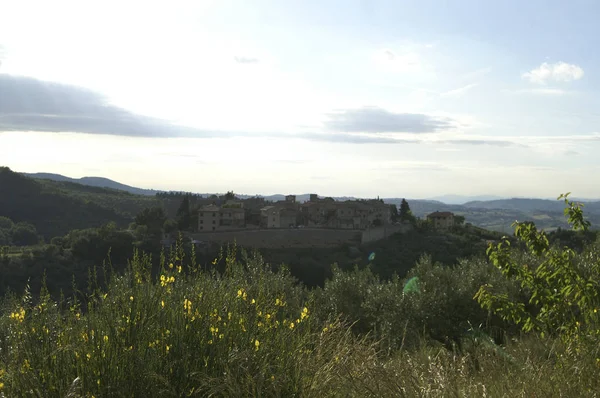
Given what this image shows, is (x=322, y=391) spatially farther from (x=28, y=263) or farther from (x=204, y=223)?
(x=204, y=223)

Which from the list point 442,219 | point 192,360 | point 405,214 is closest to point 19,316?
point 192,360

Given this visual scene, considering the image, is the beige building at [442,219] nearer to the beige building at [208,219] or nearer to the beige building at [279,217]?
the beige building at [279,217]

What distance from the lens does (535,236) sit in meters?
5.41

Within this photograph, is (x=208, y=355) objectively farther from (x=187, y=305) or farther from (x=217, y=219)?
(x=217, y=219)

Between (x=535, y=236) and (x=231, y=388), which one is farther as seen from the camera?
(x=535, y=236)

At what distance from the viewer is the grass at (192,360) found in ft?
10.1

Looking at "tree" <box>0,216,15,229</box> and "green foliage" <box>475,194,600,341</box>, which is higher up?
"green foliage" <box>475,194,600,341</box>

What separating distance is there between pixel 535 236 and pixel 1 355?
470cm

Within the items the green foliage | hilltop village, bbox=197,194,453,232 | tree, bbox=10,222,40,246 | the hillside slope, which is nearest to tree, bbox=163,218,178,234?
hilltop village, bbox=197,194,453,232

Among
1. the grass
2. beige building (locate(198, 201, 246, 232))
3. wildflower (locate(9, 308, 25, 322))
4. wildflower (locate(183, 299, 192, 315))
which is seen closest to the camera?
the grass

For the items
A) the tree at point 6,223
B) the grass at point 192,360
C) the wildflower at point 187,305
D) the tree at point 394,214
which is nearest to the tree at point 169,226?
the tree at point 6,223

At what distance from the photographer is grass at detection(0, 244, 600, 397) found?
3084mm

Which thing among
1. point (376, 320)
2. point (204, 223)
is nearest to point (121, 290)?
point (376, 320)

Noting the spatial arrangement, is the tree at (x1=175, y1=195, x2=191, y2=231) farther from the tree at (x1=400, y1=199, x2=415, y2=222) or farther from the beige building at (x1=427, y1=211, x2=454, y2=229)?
the beige building at (x1=427, y1=211, x2=454, y2=229)
